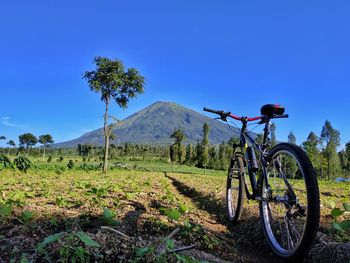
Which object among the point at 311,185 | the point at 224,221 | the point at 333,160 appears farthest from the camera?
the point at 333,160

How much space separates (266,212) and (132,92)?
23558 millimetres

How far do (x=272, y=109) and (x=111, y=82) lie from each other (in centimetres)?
2234

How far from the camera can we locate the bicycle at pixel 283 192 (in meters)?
2.88

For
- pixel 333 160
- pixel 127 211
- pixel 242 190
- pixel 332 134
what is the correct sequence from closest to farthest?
1. pixel 127 211
2. pixel 242 190
3. pixel 333 160
4. pixel 332 134

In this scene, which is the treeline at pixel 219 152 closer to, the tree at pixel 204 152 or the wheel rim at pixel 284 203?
the tree at pixel 204 152

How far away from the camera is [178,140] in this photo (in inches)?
3388

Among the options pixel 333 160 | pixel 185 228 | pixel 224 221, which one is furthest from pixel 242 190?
pixel 333 160

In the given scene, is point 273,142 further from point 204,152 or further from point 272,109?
point 272,109

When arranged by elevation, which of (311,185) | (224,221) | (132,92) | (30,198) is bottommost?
(224,221)

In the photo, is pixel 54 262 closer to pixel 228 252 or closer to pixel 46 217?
pixel 46 217

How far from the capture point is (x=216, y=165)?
88750 mm

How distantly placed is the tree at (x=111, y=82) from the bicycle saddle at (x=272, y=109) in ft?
71.1

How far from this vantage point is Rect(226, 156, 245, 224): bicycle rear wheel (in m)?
5.06

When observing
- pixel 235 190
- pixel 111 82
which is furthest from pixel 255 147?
pixel 111 82
